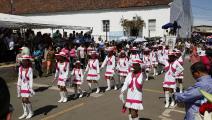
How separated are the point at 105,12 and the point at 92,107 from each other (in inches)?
1199

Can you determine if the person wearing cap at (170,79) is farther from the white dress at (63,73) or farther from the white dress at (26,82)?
the white dress at (26,82)

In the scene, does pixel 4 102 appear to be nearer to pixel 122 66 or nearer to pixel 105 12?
pixel 122 66

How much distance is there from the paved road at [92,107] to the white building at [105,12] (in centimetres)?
2242

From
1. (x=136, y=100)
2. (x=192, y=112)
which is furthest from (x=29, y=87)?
(x=192, y=112)

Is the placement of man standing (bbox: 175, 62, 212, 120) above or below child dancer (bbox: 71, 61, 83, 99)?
above

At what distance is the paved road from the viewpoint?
11.0 m

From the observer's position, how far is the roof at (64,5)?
40125 mm

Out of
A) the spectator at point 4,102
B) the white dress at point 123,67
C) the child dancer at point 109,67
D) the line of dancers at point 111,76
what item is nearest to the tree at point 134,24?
the line of dancers at point 111,76

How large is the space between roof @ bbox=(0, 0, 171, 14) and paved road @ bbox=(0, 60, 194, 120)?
989 inches

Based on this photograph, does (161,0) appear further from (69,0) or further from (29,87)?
(29,87)

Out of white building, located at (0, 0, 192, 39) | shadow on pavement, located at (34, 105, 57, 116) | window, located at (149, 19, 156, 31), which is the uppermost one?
white building, located at (0, 0, 192, 39)

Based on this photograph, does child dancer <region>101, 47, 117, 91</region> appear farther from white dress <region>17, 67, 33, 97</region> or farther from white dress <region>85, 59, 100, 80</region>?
white dress <region>17, 67, 33, 97</region>

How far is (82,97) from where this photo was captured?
554 inches

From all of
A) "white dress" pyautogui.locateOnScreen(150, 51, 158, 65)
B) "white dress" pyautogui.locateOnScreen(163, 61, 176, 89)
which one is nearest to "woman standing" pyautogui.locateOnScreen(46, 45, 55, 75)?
"white dress" pyautogui.locateOnScreen(150, 51, 158, 65)
